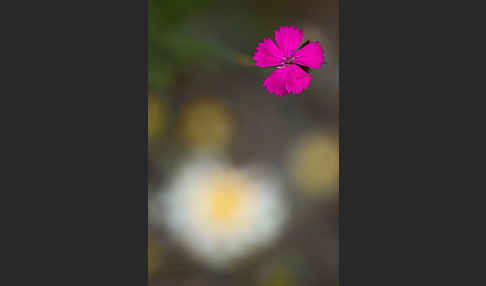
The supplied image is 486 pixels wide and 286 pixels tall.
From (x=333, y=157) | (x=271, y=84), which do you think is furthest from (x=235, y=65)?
(x=333, y=157)

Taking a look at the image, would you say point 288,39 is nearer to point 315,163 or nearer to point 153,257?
point 315,163

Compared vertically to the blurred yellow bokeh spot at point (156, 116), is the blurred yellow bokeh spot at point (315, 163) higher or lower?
lower

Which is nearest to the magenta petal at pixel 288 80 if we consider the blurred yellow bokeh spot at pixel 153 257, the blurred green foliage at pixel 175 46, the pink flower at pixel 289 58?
the pink flower at pixel 289 58

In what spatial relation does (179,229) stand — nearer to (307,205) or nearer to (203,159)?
(203,159)

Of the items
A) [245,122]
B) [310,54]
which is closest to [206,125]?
[245,122]

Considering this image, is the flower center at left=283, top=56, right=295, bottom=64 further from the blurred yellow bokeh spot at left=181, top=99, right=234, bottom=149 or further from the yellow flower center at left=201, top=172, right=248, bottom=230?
the yellow flower center at left=201, top=172, right=248, bottom=230

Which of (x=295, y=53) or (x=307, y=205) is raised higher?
(x=295, y=53)

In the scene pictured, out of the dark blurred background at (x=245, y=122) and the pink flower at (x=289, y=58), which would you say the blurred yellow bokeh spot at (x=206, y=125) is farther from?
the pink flower at (x=289, y=58)
